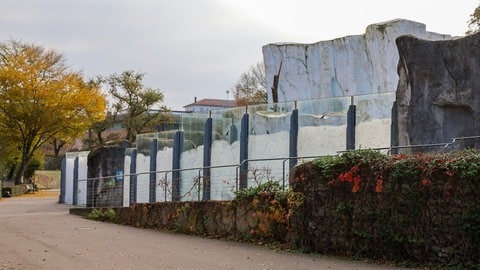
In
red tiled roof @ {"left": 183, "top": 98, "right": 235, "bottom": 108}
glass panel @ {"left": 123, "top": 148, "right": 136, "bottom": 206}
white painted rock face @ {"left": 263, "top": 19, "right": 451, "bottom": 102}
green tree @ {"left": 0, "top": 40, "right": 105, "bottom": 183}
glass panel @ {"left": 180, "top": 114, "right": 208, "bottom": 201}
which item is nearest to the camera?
glass panel @ {"left": 180, "top": 114, "right": 208, "bottom": 201}

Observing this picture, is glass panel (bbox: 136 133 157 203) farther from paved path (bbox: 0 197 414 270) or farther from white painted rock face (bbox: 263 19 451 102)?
paved path (bbox: 0 197 414 270)

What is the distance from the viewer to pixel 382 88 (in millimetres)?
28328

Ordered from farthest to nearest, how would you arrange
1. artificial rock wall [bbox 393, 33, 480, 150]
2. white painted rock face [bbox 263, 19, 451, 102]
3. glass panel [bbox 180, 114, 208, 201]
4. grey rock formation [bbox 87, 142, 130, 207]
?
grey rock formation [bbox 87, 142, 130, 207]
white painted rock face [bbox 263, 19, 451, 102]
glass panel [bbox 180, 114, 208, 201]
artificial rock wall [bbox 393, 33, 480, 150]

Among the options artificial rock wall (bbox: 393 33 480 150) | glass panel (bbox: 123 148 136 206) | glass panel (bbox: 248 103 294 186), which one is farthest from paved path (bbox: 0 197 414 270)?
glass panel (bbox: 123 148 136 206)

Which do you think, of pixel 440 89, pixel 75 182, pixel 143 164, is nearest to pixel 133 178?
pixel 143 164

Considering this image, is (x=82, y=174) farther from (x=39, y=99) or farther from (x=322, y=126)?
(x=322, y=126)

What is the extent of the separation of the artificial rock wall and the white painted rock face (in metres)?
9.89

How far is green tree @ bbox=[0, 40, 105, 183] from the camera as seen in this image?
161ft

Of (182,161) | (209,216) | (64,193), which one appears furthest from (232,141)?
(64,193)

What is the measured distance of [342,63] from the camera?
1202 inches

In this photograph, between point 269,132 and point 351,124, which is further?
point 269,132

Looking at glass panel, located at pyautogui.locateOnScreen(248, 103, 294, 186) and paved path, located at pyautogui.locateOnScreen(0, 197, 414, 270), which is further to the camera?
glass panel, located at pyautogui.locateOnScreen(248, 103, 294, 186)

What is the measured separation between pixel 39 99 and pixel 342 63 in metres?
27.7

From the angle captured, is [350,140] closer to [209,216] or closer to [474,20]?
[209,216]
